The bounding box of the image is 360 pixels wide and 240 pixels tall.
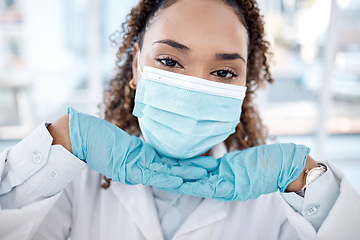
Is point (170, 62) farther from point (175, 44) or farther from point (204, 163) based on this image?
point (204, 163)

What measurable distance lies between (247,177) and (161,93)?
375 millimetres

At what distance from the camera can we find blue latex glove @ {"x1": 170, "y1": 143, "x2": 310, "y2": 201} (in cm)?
90

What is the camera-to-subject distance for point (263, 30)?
4.00 ft

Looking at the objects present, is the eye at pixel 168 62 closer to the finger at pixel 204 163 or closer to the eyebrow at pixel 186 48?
the eyebrow at pixel 186 48

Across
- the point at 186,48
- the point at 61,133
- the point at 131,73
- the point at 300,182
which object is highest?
the point at 186,48

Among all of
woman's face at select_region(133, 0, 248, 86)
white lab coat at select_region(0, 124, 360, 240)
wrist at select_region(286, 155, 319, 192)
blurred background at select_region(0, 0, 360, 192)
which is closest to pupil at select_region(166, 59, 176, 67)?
woman's face at select_region(133, 0, 248, 86)

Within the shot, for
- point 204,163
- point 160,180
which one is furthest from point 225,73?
point 160,180

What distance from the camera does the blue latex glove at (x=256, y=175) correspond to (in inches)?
35.4

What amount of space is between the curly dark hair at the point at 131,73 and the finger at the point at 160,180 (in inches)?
9.5

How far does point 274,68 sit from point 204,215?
2.33 meters

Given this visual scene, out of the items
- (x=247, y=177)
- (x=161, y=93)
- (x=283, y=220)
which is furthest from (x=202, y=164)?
(x=283, y=220)

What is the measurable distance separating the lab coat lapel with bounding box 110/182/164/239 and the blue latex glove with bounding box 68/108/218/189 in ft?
0.49

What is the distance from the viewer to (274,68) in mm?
2992

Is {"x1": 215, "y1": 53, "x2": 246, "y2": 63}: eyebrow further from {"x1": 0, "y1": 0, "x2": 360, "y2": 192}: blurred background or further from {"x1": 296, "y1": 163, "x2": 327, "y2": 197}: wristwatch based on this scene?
{"x1": 0, "y1": 0, "x2": 360, "y2": 192}: blurred background
